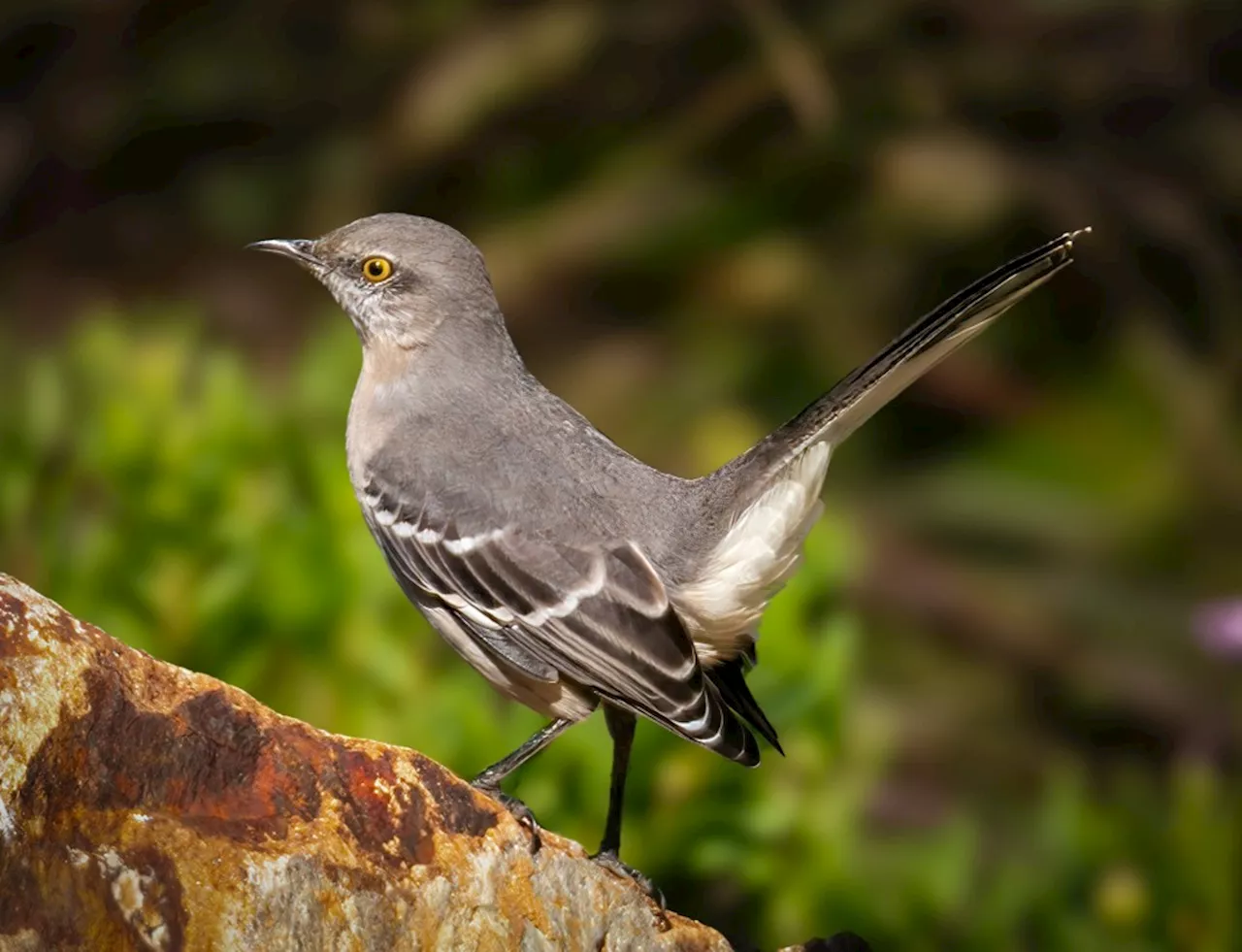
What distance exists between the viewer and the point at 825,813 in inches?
218

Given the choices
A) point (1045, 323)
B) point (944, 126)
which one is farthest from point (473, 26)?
point (1045, 323)

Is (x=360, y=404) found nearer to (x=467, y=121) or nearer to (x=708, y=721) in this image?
(x=708, y=721)

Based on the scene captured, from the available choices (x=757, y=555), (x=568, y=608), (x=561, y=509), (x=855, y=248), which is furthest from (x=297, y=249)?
(x=855, y=248)

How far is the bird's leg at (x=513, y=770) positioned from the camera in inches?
147

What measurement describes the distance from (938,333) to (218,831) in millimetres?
1861

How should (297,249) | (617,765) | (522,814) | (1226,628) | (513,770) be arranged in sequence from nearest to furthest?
(522,814)
(513,770)
(617,765)
(297,249)
(1226,628)

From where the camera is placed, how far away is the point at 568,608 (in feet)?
13.9

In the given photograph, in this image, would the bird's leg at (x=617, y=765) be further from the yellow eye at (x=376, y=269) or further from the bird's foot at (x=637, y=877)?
the yellow eye at (x=376, y=269)

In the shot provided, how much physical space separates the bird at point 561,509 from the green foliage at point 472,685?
83 centimetres

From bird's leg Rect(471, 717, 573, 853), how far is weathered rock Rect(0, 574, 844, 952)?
0.22 ft

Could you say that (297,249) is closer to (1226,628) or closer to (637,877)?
(637,877)

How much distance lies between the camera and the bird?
13.3 feet

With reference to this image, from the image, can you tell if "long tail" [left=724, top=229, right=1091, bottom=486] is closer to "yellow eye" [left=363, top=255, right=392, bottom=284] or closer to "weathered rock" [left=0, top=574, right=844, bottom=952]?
"weathered rock" [left=0, top=574, right=844, bottom=952]

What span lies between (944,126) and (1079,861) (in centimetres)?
403
